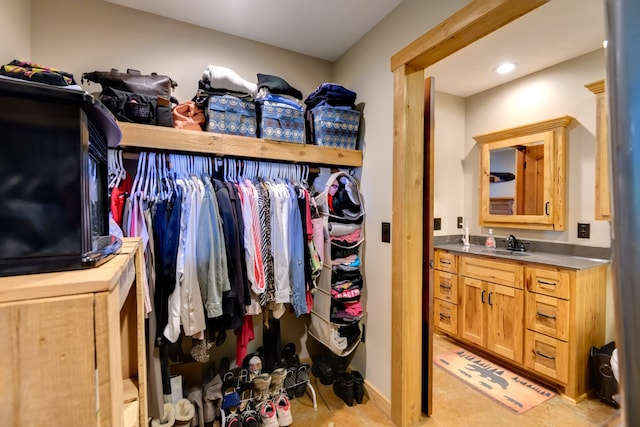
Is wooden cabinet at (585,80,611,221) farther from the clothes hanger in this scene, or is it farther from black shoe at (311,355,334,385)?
the clothes hanger

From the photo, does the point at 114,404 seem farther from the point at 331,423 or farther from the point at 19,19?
the point at 19,19

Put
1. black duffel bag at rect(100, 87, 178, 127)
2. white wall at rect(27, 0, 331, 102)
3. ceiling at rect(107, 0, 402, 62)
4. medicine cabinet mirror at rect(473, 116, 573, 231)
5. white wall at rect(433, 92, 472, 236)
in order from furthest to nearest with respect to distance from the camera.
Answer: white wall at rect(433, 92, 472, 236)
medicine cabinet mirror at rect(473, 116, 573, 231)
ceiling at rect(107, 0, 402, 62)
white wall at rect(27, 0, 331, 102)
black duffel bag at rect(100, 87, 178, 127)

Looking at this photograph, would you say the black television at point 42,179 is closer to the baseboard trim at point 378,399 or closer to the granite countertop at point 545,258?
the baseboard trim at point 378,399

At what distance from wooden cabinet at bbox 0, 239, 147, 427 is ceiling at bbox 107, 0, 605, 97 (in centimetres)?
187

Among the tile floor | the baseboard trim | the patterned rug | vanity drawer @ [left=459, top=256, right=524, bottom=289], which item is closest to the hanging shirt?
the tile floor

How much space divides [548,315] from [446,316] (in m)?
0.91

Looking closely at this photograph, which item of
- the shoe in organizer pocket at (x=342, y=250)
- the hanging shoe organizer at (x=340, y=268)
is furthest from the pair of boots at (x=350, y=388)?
the shoe in organizer pocket at (x=342, y=250)

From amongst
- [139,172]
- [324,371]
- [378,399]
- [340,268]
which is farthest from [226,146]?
[378,399]

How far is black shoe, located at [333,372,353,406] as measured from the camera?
1854mm

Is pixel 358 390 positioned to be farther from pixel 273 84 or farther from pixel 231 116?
pixel 273 84

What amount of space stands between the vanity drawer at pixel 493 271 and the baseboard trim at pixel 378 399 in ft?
4.53

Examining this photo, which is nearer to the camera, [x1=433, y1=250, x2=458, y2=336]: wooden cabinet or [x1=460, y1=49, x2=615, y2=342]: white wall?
[x1=460, y1=49, x2=615, y2=342]: white wall

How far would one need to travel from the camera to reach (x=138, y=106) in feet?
4.79

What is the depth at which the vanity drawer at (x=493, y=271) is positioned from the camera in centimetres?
221
